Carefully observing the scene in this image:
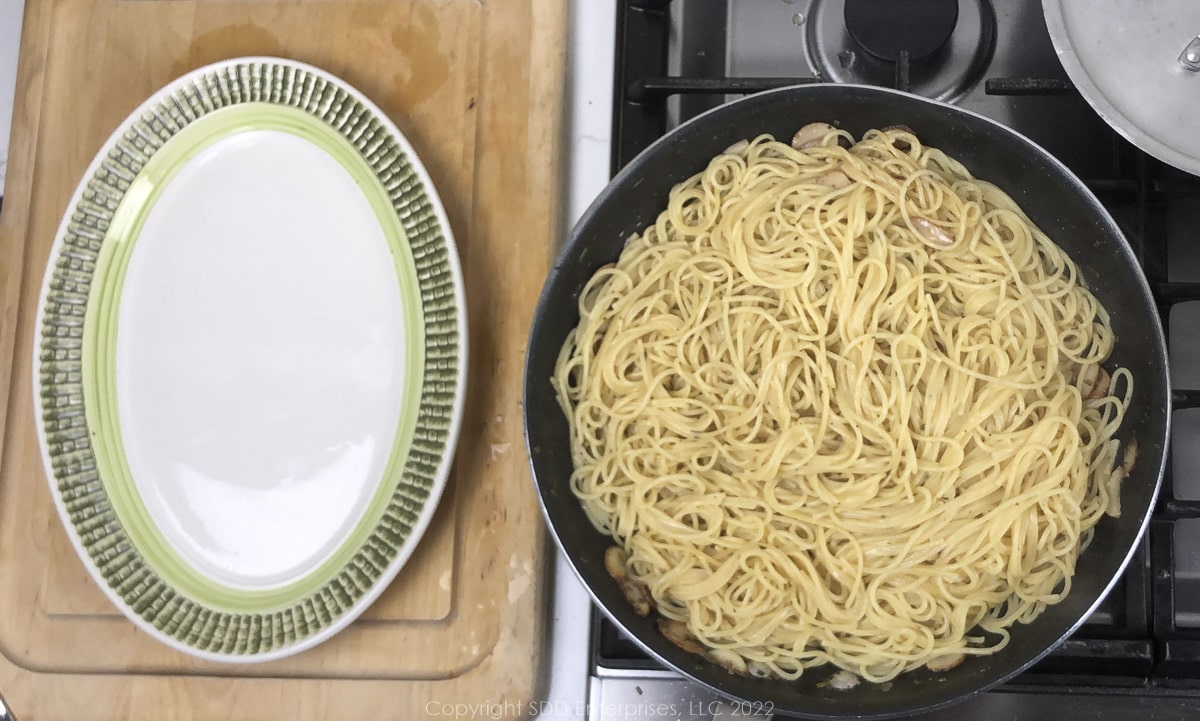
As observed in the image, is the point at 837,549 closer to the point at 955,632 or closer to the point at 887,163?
the point at 955,632

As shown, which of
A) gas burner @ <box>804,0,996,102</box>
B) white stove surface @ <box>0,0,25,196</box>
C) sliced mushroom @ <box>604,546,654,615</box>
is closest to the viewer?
sliced mushroom @ <box>604,546,654,615</box>

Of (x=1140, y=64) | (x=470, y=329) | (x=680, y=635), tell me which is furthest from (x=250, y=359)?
(x=1140, y=64)

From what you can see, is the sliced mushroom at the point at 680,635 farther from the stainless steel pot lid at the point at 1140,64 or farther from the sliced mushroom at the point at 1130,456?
the stainless steel pot lid at the point at 1140,64

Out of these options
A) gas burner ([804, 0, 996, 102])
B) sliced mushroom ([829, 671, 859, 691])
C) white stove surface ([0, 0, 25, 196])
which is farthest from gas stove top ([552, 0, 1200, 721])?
white stove surface ([0, 0, 25, 196])

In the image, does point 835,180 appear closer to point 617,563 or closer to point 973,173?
point 973,173

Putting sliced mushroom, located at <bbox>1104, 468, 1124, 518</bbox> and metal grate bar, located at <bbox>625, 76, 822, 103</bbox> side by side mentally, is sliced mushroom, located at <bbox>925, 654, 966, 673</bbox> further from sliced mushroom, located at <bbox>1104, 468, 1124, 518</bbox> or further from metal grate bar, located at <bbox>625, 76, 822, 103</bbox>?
metal grate bar, located at <bbox>625, 76, 822, 103</bbox>

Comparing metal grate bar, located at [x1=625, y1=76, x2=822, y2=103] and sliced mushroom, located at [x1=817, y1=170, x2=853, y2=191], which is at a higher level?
metal grate bar, located at [x1=625, y1=76, x2=822, y2=103]

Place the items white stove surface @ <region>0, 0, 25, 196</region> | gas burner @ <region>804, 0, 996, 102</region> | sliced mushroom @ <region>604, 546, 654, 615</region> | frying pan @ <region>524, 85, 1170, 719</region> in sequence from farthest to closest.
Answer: white stove surface @ <region>0, 0, 25, 196</region>, gas burner @ <region>804, 0, 996, 102</region>, sliced mushroom @ <region>604, 546, 654, 615</region>, frying pan @ <region>524, 85, 1170, 719</region>
